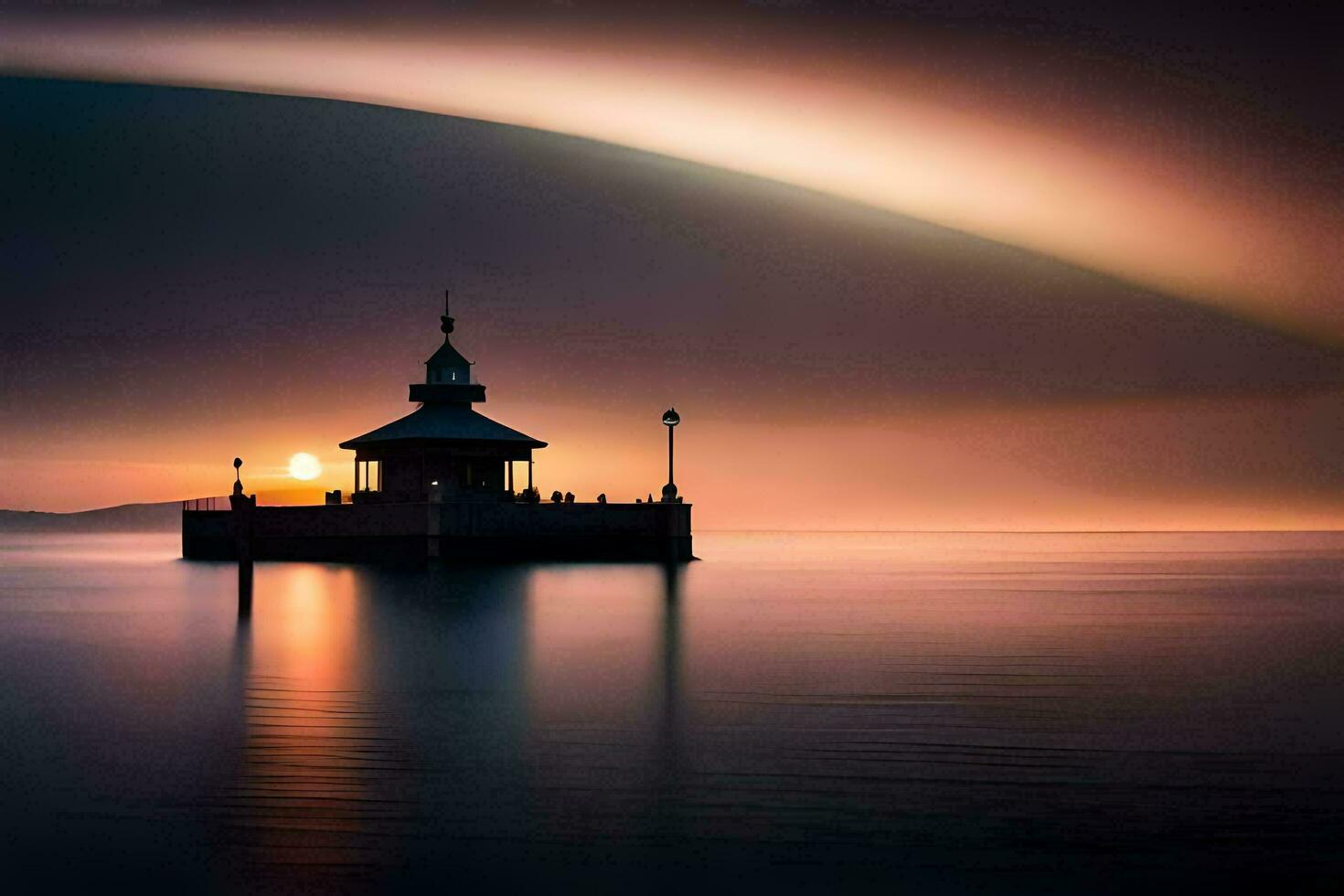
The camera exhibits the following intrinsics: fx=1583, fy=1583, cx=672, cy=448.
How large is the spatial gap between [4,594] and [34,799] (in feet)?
167

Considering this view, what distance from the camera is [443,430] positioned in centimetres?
7819

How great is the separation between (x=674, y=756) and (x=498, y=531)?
59.9 metres

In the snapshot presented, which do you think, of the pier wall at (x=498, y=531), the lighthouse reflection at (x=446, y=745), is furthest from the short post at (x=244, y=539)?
the pier wall at (x=498, y=531)

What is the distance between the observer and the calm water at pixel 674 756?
36.0 feet

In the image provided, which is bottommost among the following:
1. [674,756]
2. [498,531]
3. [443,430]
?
[674,756]

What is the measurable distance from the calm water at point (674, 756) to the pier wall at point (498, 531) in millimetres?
36937

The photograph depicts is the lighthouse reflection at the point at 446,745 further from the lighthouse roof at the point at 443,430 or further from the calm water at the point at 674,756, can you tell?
the lighthouse roof at the point at 443,430

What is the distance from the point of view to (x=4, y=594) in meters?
60.2

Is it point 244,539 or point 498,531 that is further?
point 498,531

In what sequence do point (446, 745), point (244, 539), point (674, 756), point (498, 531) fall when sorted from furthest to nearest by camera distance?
point (498, 531), point (244, 539), point (446, 745), point (674, 756)

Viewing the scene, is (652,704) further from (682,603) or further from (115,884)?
(682,603)

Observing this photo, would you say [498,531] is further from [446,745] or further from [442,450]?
[446,745]

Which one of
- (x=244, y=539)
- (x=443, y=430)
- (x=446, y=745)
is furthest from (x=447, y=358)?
(x=446, y=745)

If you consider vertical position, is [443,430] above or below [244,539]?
above
